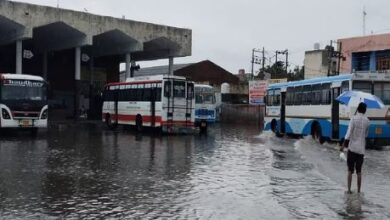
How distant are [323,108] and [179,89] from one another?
7607 mm

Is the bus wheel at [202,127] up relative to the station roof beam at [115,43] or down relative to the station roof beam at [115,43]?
down

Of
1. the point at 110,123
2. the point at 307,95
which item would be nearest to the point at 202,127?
the point at 110,123

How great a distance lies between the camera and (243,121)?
48.4m

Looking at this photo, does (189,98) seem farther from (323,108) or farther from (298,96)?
(323,108)

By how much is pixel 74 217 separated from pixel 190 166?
21.0 feet

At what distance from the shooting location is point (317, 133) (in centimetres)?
2333

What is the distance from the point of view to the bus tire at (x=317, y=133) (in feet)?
74.4

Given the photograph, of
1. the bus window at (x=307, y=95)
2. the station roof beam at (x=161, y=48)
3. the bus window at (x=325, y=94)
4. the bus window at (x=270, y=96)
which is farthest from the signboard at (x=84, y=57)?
the bus window at (x=325, y=94)

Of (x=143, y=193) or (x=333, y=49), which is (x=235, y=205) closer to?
(x=143, y=193)

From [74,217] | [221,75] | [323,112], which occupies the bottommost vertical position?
[74,217]

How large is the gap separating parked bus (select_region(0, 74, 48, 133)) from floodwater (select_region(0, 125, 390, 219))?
5442 millimetres

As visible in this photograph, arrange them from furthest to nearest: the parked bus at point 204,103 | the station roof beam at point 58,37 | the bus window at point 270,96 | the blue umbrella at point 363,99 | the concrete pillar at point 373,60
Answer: the concrete pillar at point 373,60
the station roof beam at point 58,37
the parked bus at point 204,103
the bus window at point 270,96
the blue umbrella at point 363,99

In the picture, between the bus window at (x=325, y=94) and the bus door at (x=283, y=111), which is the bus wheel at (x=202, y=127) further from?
the bus window at (x=325, y=94)

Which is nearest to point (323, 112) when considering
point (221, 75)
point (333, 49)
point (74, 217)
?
point (74, 217)
